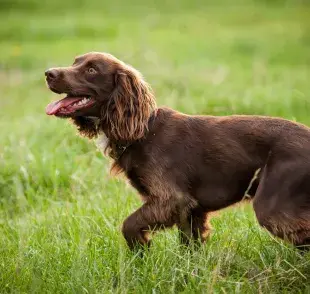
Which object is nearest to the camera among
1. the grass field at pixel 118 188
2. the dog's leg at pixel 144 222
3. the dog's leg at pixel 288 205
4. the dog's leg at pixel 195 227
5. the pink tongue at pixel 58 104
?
the grass field at pixel 118 188

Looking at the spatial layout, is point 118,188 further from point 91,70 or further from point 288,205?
point 288,205

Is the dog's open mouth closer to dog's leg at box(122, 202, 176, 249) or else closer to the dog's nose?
the dog's nose

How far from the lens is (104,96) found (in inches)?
177

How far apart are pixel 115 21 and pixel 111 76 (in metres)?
18.9

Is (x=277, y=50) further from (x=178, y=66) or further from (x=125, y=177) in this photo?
(x=125, y=177)

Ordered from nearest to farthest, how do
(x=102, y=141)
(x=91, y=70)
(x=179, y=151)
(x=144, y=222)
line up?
(x=144, y=222) < (x=179, y=151) < (x=91, y=70) < (x=102, y=141)

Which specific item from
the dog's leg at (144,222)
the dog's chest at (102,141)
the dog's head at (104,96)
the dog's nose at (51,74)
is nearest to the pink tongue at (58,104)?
the dog's head at (104,96)

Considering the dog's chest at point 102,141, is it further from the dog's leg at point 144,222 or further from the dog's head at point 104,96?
the dog's leg at point 144,222

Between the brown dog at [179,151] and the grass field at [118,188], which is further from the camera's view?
the brown dog at [179,151]

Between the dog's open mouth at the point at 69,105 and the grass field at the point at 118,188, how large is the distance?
60 centimetres

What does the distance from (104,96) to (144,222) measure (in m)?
0.92

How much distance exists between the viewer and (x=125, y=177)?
4.48 meters

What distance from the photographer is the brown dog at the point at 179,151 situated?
13.3ft

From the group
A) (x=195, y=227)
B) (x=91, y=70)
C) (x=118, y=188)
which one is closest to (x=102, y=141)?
(x=91, y=70)
